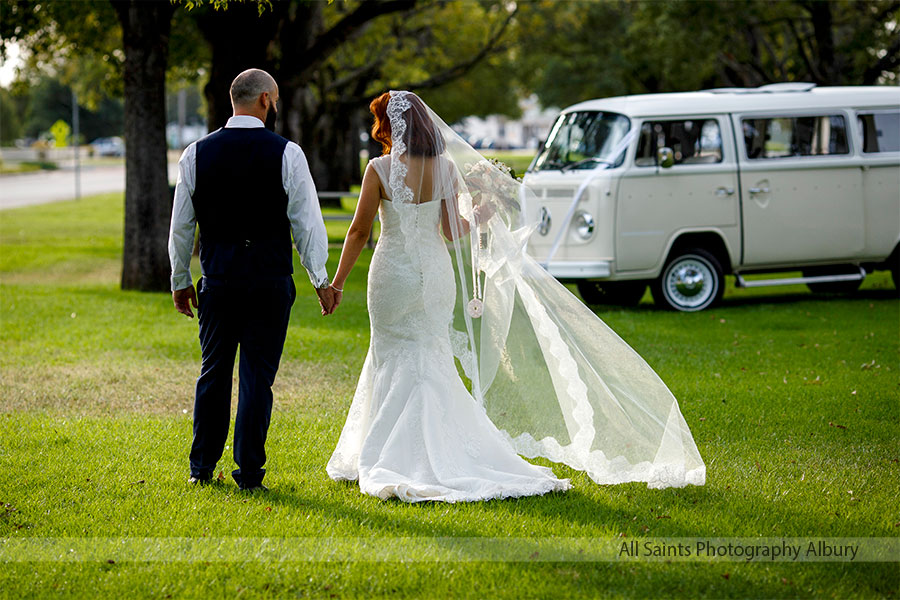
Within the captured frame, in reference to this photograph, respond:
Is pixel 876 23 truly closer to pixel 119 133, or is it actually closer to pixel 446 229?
pixel 446 229

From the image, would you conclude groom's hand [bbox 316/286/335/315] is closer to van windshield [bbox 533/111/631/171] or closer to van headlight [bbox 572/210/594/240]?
van headlight [bbox 572/210/594/240]

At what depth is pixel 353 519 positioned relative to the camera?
5285 millimetres

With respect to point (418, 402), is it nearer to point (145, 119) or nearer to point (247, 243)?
point (247, 243)

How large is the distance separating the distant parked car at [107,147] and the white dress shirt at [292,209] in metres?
109

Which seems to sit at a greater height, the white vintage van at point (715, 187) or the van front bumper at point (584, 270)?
the white vintage van at point (715, 187)

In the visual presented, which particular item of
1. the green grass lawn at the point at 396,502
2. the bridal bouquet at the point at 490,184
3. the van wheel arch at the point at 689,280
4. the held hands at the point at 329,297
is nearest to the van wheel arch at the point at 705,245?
the van wheel arch at the point at 689,280

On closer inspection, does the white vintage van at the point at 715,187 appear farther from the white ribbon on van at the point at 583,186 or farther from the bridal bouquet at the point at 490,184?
the bridal bouquet at the point at 490,184

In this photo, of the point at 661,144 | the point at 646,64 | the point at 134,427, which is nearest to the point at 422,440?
the point at 134,427

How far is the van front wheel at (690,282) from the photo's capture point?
13.2 meters

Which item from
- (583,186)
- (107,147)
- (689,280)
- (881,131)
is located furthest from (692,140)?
(107,147)

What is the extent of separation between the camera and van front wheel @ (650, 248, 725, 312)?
13.2 metres

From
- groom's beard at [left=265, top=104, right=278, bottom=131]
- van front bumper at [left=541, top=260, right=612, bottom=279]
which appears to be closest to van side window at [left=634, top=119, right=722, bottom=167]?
van front bumper at [left=541, top=260, right=612, bottom=279]

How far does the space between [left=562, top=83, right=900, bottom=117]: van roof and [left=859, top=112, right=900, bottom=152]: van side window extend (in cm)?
16

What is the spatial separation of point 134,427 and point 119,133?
411 ft
